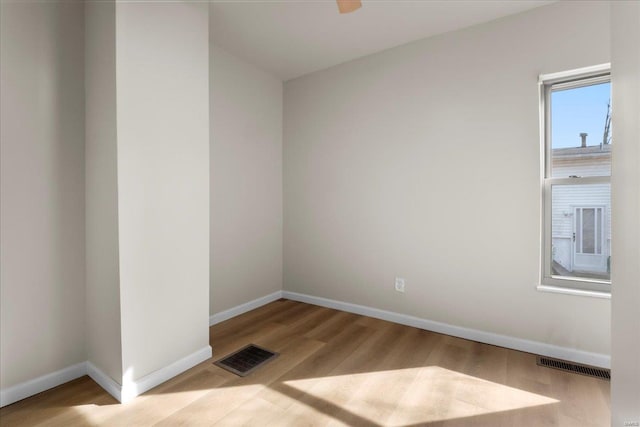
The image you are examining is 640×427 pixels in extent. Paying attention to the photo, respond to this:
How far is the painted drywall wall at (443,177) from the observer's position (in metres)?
2.54

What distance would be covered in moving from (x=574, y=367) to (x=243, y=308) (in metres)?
2.96

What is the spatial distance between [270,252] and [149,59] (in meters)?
2.41

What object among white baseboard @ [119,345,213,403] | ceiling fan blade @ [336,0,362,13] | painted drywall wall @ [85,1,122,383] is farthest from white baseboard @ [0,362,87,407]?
ceiling fan blade @ [336,0,362,13]

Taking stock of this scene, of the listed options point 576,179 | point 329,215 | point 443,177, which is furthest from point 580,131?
point 329,215

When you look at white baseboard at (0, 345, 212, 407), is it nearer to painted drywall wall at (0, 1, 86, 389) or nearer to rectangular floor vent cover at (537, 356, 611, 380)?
painted drywall wall at (0, 1, 86, 389)

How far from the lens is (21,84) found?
1975 mm

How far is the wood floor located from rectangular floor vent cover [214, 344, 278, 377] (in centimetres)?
6

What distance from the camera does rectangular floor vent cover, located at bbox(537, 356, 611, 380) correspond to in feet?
7.43

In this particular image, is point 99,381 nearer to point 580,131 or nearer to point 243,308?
point 243,308

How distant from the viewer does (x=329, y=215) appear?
3.73m

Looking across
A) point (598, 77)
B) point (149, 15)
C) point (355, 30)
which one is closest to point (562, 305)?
point (598, 77)

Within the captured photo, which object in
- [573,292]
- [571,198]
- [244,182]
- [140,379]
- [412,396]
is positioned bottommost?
[412,396]

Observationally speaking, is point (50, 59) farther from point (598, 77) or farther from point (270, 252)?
point (598, 77)

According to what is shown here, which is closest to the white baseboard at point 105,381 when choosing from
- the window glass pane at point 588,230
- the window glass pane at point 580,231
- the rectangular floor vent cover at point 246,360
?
the rectangular floor vent cover at point 246,360
